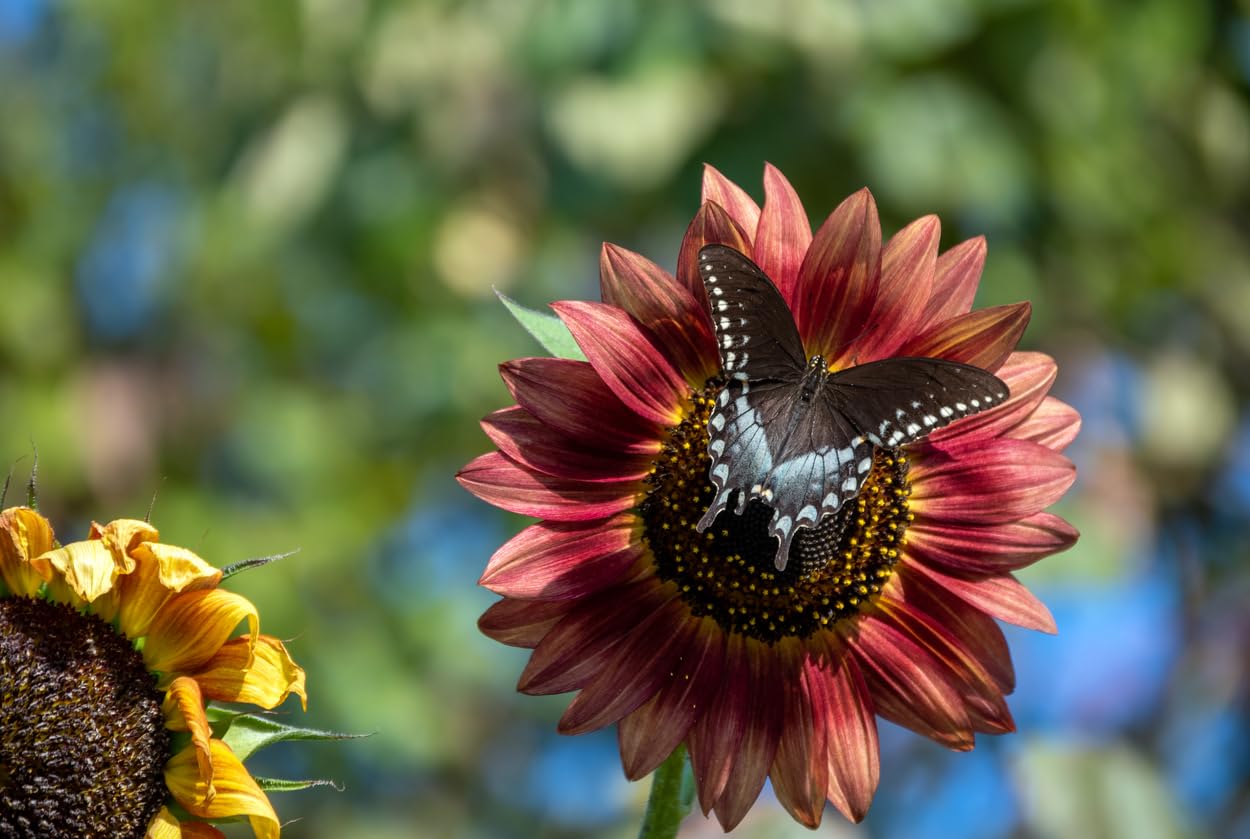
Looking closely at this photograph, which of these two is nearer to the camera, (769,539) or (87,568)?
(87,568)

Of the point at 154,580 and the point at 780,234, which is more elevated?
the point at 780,234

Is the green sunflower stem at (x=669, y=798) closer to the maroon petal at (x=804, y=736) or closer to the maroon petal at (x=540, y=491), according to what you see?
the maroon petal at (x=804, y=736)

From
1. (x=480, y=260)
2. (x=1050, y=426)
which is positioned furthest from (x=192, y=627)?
(x=480, y=260)

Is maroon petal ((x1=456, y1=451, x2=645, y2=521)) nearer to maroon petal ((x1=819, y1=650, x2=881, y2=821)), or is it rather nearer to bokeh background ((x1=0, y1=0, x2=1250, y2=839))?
maroon petal ((x1=819, y1=650, x2=881, y2=821))

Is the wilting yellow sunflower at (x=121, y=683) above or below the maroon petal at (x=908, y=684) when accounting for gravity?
below

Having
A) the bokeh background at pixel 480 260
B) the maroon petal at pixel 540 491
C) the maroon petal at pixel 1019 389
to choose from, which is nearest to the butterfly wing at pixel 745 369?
the maroon petal at pixel 540 491

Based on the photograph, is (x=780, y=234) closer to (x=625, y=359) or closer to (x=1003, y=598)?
(x=625, y=359)


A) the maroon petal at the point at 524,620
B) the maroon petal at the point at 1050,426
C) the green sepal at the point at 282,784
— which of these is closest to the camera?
the green sepal at the point at 282,784
